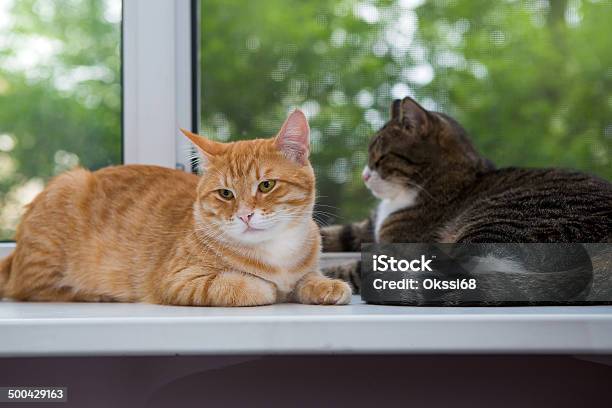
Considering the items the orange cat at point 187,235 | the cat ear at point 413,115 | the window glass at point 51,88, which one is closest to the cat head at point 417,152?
the cat ear at point 413,115

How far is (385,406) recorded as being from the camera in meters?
1.22

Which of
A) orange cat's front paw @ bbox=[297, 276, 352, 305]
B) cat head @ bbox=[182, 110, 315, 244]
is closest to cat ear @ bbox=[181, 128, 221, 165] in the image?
cat head @ bbox=[182, 110, 315, 244]

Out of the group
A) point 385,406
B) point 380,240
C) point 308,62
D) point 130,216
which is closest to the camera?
point 385,406

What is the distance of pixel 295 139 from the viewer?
1.34m

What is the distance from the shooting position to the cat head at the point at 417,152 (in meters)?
1.72

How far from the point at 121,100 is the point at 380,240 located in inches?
31.5

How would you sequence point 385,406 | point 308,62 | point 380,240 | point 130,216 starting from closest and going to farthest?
point 385,406 → point 130,216 → point 380,240 → point 308,62

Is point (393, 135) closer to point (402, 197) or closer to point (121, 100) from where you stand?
point (402, 197)

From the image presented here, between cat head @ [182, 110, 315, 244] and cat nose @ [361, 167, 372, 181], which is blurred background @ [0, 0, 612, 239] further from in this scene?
cat head @ [182, 110, 315, 244]

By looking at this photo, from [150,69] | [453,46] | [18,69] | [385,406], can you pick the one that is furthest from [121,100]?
[385,406]

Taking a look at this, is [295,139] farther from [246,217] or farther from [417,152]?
[417,152]

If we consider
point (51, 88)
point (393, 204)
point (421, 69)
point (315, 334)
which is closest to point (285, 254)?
point (315, 334)

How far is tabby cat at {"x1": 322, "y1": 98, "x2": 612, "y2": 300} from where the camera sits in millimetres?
1372

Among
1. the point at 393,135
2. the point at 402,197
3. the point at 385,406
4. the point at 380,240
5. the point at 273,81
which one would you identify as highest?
the point at 273,81
